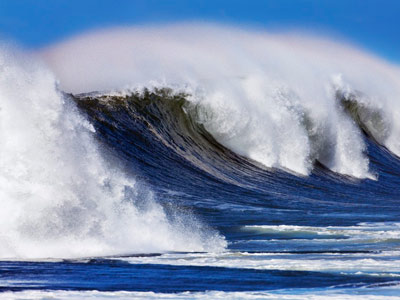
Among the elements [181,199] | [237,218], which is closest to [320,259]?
[237,218]

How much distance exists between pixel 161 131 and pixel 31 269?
1371cm

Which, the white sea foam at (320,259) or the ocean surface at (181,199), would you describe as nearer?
the ocean surface at (181,199)

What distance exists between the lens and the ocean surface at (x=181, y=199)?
8.59m

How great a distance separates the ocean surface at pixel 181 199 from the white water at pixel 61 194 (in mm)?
19

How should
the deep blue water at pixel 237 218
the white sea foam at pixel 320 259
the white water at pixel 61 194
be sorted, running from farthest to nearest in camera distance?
the white water at pixel 61 194 < the white sea foam at pixel 320 259 < the deep blue water at pixel 237 218

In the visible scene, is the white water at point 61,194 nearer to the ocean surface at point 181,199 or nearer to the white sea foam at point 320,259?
the ocean surface at point 181,199

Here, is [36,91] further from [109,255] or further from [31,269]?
[31,269]

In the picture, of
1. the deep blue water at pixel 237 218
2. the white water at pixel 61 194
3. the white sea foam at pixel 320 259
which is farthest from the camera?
the white water at pixel 61 194

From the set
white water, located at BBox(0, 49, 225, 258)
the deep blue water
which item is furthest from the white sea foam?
white water, located at BBox(0, 49, 225, 258)

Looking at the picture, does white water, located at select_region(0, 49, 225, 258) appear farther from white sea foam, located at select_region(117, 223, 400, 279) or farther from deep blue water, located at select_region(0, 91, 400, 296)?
white sea foam, located at select_region(117, 223, 400, 279)

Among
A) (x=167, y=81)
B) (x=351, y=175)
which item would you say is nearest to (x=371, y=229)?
(x=351, y=175)

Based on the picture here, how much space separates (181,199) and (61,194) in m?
6.60

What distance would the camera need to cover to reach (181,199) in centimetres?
1703

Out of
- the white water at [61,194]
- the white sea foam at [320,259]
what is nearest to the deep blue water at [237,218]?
the white sea foam at [320,259]
